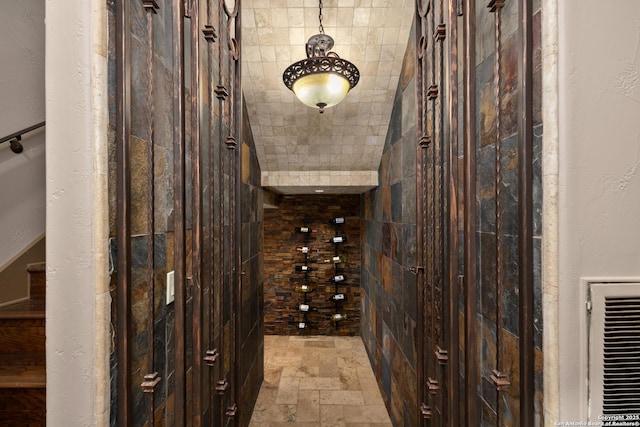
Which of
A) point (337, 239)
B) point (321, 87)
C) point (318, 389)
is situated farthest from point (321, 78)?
point (337, 239)

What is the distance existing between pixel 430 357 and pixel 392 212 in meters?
1.45

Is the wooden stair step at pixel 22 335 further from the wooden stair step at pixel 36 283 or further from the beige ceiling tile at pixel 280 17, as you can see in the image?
the beige ceiling tile at pixel 280 17

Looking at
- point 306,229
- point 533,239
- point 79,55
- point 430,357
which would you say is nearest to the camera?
point 79,55

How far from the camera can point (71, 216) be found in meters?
0.65

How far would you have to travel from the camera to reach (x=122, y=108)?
2.33 feet

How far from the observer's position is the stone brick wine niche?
4.70m

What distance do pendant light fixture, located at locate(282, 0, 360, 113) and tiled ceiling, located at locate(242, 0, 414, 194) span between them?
544 millimetres

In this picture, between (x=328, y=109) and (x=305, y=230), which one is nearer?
(x=328, y=109)

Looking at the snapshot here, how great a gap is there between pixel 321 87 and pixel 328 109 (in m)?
0.87

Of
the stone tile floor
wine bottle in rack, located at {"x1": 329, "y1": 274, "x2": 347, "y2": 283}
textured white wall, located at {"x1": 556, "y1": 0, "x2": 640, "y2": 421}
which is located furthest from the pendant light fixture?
wine bottle in rack, located at {"x1": 329, "y1": 274, "x2": 347, "y2": 283}

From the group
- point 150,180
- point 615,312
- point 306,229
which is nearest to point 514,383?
point 615,312

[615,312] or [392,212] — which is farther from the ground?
[392,212]

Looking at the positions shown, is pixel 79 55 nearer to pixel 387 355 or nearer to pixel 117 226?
pixel 117 226

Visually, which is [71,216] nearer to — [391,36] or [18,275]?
[18,275]
